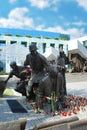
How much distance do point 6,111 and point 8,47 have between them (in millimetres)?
19175

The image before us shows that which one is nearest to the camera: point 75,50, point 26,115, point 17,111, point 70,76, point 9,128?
point 9,128

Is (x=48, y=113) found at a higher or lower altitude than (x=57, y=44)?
lower

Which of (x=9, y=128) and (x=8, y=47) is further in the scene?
(x=8, y=47)

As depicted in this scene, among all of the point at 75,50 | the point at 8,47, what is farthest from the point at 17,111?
the point at 75,50

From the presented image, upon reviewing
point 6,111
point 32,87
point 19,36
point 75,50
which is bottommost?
point 6,111

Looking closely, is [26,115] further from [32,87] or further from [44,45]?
→ [44,45]

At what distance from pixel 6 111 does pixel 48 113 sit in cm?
128

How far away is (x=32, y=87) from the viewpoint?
8.17 metres

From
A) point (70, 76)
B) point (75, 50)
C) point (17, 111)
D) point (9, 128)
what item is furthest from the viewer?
point (75, 50)

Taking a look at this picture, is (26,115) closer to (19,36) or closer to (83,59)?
(83,59)

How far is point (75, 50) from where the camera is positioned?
28406 mm

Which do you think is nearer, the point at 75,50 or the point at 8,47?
the point at 8,47

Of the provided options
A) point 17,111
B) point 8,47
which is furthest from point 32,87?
point 8,47

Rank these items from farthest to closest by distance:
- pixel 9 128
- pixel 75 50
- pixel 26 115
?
pixel 75 50 → pixel 26 115 → pixel 9 128
